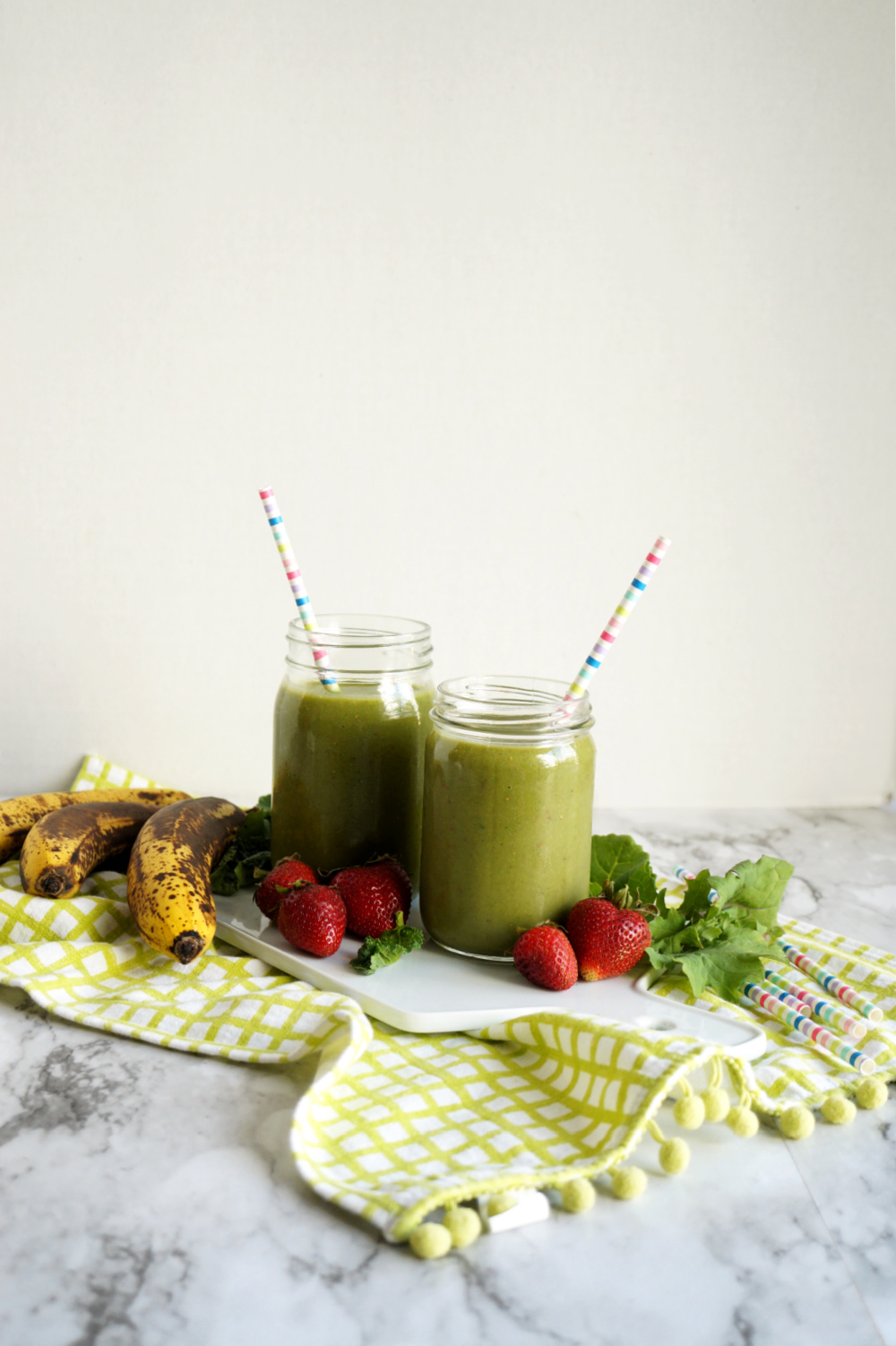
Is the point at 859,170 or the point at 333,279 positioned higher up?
the point at 859,170

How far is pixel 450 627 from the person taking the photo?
1.53m

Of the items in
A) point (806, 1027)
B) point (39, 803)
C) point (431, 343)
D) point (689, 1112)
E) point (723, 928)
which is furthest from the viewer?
point (431, 343)

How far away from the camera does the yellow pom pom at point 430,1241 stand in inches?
24.9

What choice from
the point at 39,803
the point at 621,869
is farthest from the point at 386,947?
the point at 39,803

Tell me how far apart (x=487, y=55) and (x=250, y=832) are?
3.33ft

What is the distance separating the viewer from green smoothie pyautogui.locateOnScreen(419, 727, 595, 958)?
0.92m

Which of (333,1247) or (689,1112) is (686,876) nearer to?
(689,1112)

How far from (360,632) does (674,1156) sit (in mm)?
592

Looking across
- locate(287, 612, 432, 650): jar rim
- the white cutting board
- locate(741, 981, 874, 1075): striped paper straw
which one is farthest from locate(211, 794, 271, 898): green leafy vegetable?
locate(741, 981, 874, 1075): striped paper straw

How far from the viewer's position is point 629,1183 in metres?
0.70

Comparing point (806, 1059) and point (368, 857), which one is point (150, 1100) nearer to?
point (368, 857)

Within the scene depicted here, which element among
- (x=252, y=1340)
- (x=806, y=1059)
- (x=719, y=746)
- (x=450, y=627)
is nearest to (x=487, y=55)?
(x=450, y=627)

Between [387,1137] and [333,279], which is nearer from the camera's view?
[387,1137]

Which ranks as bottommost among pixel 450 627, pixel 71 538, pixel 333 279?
pixel 450 627
